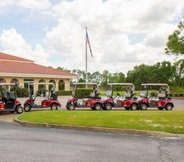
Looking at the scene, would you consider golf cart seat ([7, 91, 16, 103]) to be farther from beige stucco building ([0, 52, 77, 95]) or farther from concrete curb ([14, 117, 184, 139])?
beige stucco building ([0, 52, 77, 95])

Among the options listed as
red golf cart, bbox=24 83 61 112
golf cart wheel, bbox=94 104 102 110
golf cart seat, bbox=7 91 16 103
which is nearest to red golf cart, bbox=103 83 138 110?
golf cart wheel, bbox=94 104 102 110

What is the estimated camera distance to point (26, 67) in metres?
36.4

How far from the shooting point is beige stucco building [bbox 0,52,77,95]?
3216cm

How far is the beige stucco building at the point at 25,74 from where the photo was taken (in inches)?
1266

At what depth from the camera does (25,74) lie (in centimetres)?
3303

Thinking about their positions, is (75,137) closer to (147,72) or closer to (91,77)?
(147,72)

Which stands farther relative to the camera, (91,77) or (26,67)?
(91,77)

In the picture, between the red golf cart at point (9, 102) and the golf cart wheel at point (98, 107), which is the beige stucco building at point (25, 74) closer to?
the red golf cart at point (9, 102)

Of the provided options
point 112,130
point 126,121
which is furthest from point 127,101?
point 112,130

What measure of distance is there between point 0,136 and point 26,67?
29.6 metres

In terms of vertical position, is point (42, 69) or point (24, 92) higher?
point (42, 69)

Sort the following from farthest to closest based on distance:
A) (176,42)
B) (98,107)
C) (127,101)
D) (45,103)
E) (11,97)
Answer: (176,42) < (127,101) < (98,107) < (45,103) < (11,97)

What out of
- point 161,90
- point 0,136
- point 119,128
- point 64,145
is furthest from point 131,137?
point 161,90

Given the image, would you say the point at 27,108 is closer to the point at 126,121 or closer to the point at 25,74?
the point at 126,121
